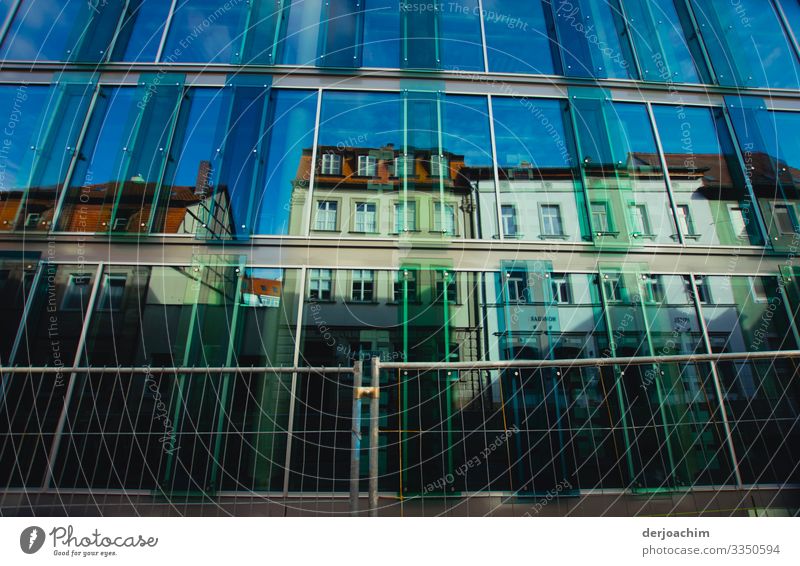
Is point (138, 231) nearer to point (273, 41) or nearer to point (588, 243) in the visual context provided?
point (273, 41)

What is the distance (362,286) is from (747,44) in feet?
29.1

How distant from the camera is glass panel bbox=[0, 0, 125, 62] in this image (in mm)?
7059

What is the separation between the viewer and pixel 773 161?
22.1 ft

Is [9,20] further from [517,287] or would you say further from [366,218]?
[517,287]

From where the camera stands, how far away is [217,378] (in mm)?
5359

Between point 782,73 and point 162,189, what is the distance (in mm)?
11643

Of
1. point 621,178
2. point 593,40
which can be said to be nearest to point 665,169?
point 621,178

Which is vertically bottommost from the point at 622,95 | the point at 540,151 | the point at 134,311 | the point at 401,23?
the point at 134,311

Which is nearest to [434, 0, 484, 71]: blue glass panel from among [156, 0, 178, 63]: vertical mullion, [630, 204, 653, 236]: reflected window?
[630, 204, 653, 236]: reflected window

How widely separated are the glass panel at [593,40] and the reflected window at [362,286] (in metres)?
5.41

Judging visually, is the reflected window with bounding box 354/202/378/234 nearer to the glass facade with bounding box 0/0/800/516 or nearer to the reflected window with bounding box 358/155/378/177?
the glass facade with bounding box 0/0/800/516

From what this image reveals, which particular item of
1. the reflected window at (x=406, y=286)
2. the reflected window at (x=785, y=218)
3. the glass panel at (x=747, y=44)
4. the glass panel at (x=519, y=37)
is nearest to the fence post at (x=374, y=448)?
the reflected window at (x=406, y=286)
